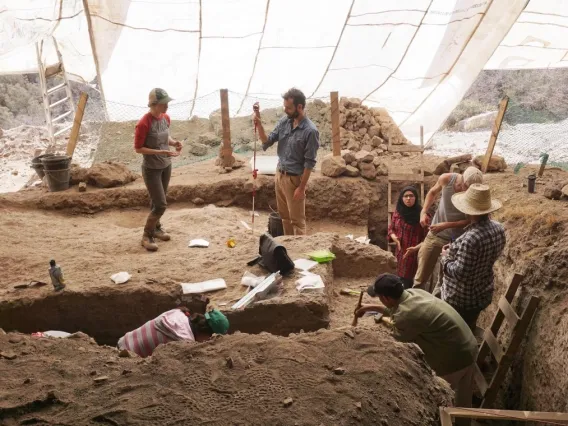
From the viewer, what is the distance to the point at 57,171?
8.20m

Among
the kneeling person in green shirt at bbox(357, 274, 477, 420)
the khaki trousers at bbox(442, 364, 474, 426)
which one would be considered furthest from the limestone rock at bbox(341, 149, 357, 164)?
the khaki trousers at bbox(442, 364, 474, 426)

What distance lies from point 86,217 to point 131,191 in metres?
0.84

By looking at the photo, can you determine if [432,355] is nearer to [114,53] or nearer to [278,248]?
[278,248]

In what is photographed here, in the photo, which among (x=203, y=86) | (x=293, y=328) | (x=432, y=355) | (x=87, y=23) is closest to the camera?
(x=432, y=355)

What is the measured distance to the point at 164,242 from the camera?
6.48 meters

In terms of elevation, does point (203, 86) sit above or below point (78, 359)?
above

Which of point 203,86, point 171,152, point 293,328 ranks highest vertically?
point 203,86

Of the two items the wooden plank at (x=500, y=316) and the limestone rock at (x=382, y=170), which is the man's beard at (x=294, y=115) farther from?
the limestone rock at (x=382, y=170)

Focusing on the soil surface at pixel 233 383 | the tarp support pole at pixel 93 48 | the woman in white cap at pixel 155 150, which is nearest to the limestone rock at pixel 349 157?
the woman in white cap at pixel 155 150

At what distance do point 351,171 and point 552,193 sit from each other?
3.38 meters

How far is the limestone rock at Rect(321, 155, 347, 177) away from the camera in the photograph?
8695 mm

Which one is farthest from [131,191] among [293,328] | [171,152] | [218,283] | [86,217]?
[293,328]

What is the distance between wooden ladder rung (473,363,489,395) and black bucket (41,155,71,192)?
6926mm

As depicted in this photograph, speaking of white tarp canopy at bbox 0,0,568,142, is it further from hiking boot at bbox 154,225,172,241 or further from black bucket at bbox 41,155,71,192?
hiking boot at bbox 154,225,172,241
